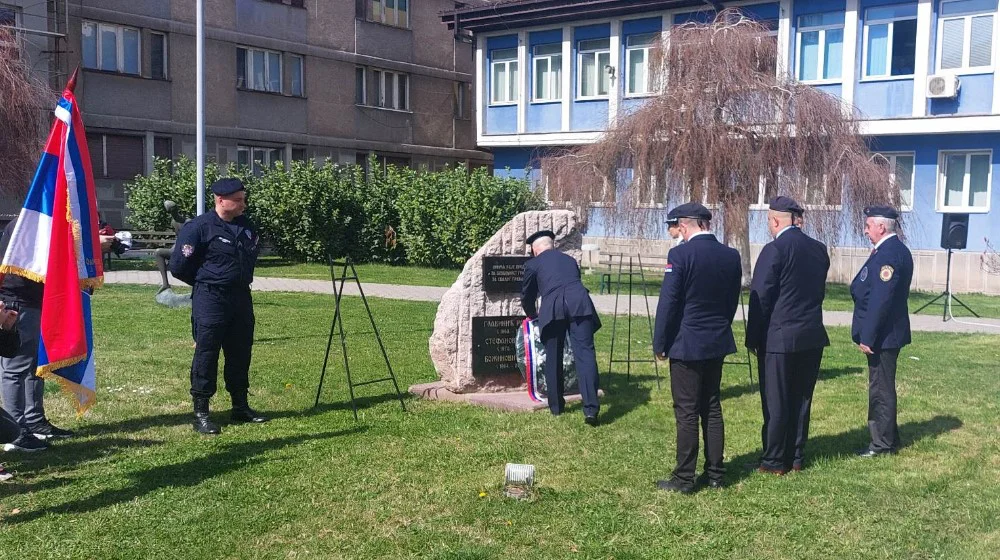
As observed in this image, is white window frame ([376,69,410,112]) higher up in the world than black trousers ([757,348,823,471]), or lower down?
higher up

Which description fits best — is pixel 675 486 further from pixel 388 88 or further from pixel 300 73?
pixel 388 88

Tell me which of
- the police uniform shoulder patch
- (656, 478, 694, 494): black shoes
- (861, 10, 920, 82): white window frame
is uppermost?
(861, 10, 920, 82): white window frame

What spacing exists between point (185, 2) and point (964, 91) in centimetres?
2284

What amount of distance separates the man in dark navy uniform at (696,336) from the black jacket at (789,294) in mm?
344

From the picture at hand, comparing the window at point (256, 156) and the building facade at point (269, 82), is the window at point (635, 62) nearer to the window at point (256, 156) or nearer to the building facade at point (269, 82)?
the building facade at point (269, 82)

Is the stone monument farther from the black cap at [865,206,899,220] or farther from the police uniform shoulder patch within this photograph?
the police uniform shoulder patch

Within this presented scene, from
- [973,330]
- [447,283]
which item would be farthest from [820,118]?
[447,283]

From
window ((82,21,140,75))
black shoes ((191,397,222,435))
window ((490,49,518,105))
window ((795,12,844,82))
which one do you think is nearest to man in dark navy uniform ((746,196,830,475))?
black shoes ((191,397,222,435))

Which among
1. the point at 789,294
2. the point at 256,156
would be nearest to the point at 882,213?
the point at 789,294

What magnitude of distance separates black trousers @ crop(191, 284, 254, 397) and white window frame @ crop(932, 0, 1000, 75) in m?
21.8

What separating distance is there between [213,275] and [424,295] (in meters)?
12.0

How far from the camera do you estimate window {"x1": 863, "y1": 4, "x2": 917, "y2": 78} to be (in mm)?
25047

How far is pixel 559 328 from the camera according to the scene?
29.1ft

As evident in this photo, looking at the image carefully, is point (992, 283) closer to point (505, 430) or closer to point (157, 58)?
point (505, 430)
